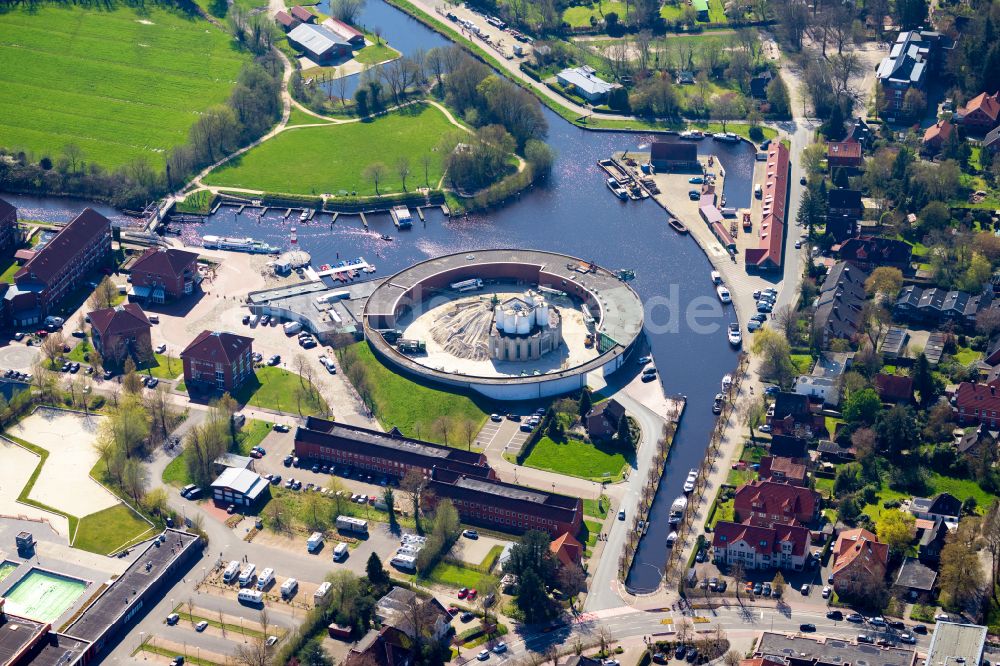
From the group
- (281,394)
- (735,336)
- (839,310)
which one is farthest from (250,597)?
(839,310)

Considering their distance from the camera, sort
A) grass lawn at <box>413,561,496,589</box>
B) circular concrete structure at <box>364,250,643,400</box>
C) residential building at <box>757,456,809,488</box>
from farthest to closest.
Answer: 1. circular concrete structure at <box>364,250,643,400</box>
2. residential building at <box>757,456,809,488</box>
3. grass lawn at <box>413,561,496,589</box>

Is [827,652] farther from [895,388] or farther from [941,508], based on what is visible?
[895,388]

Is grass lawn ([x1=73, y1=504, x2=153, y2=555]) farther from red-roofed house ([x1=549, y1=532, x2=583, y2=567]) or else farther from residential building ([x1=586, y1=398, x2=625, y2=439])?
residential building ([x1=586, y1=398, x2=625, y2=439])

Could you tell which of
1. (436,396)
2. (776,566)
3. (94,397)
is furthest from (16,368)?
(776,566)

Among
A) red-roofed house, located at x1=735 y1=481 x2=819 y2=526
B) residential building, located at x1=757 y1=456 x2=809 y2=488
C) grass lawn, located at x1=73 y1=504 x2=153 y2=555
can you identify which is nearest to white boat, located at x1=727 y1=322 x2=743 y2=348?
residential building, located at x1=757 y1=456 x2=809 y2=488

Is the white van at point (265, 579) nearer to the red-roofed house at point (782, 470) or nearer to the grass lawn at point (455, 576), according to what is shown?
the grass lawn at point (455, 576)

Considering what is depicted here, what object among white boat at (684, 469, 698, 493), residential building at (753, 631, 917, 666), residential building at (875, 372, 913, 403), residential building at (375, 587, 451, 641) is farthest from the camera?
residential building at (875, 372, 913, 403)
